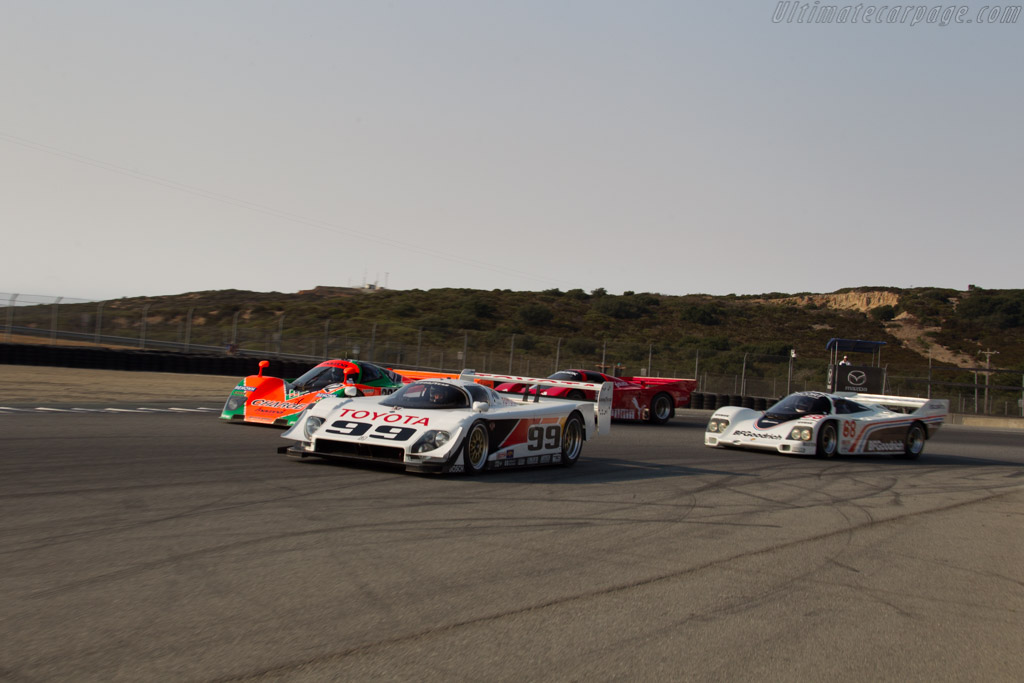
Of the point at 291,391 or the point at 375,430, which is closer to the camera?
the point at 375,430

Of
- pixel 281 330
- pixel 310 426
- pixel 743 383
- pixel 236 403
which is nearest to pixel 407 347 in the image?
pixel 281 330

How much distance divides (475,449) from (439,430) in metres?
0.65

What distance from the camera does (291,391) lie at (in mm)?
14352

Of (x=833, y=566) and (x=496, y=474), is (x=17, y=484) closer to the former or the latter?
(x=496, y=474)

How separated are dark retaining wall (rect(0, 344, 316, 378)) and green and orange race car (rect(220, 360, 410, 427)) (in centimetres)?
1396

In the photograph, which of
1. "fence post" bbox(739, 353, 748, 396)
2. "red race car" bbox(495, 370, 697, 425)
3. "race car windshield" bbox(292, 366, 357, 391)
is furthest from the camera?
"fence post" bbox(739, 353, 748, 396)

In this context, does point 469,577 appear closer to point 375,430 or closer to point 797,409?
point 375,430

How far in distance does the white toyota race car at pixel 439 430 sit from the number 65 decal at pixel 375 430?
11mm

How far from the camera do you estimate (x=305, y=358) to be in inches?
1492

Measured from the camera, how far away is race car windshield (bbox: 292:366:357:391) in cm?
1448

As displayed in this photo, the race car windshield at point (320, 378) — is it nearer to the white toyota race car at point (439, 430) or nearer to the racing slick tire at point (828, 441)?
the white toyota race car at point (439, 430)

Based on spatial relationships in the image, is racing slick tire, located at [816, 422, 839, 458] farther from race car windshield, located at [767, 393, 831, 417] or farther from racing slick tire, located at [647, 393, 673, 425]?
racing slick tire, located at [647, 393, 673, 425]

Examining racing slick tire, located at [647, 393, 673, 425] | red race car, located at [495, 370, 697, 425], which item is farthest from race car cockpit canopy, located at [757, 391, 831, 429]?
racing slick tire, located at [647, 393, 673, 425]

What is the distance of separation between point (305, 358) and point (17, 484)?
30672 mm
